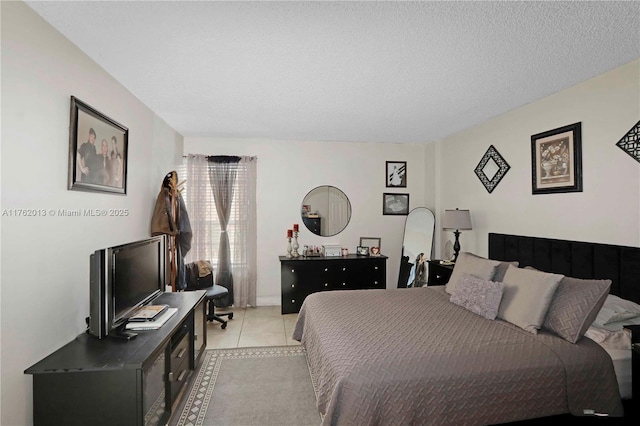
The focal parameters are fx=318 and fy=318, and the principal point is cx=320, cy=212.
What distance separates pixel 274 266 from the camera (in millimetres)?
4859

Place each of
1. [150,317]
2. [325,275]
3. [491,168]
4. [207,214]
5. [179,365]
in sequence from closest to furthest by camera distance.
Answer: [150,317]
[179,365]
[491,168]
[325,275]
[207,214]

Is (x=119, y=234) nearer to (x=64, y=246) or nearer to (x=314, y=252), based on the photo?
(x=64, y=246)

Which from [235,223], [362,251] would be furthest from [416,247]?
[235,223]

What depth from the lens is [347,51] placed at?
2145 millimetres

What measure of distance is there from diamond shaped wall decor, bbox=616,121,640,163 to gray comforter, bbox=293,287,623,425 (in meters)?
1.40

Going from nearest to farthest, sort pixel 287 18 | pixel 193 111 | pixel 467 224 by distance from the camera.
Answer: pixel 287 18 < pixel 193 111 < pixel 467 224

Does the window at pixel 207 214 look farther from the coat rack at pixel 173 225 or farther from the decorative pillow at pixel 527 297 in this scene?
the decorative pillow at pixel 527 297

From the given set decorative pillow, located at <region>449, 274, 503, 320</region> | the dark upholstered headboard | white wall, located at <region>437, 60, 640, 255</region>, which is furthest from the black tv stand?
white wall, located at <region>437, 60, 640, 255</region>

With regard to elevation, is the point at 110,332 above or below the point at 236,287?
above

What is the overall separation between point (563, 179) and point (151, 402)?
143 inches

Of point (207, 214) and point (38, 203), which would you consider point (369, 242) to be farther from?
point (38, 203)

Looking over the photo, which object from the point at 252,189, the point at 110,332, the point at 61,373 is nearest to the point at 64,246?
the point at 110,332

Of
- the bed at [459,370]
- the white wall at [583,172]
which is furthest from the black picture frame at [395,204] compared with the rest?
the bed at [459,370]

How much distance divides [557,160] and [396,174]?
7.89 feet
